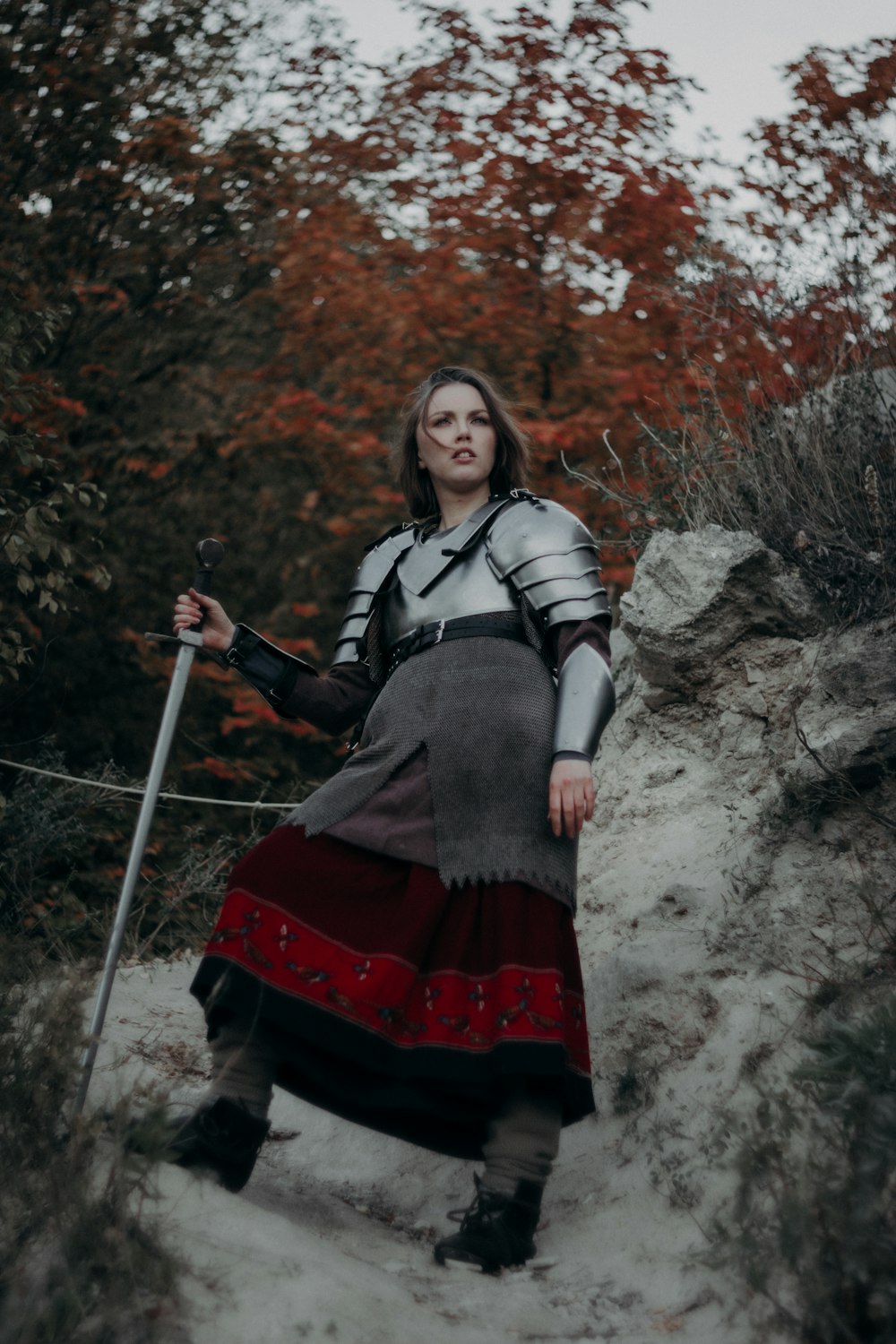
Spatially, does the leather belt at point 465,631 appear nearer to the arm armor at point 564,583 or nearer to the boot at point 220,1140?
the arm armor at point 564,583

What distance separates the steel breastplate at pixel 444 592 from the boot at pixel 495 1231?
1299 millimetres

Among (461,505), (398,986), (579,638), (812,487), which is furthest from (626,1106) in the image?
(812,487)

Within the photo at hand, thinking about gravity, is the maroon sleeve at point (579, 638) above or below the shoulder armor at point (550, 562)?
below

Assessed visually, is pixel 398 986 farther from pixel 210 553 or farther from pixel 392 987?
pixel 210 553

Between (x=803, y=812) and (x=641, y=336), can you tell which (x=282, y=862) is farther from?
(x=641, y=336)

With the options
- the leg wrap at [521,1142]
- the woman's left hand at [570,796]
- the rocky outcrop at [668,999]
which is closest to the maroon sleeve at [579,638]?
→ the woman's left hand at [570,796]

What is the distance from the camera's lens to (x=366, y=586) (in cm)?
333

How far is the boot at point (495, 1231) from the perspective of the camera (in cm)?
263

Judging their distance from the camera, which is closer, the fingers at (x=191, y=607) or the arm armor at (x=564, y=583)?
the arm armor at (x=564, y=583)

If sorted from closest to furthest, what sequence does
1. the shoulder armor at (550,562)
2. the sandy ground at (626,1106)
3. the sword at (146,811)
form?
1. the sandy ground at (626,1106)
2. the sword at (146,811)
3. the shoulder armor at (550,562)

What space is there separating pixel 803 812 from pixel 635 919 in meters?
0.60

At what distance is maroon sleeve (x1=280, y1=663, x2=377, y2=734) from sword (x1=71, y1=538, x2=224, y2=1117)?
0.30 metres

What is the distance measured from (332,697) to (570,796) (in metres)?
0.79

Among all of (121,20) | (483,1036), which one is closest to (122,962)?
(483,1036)
